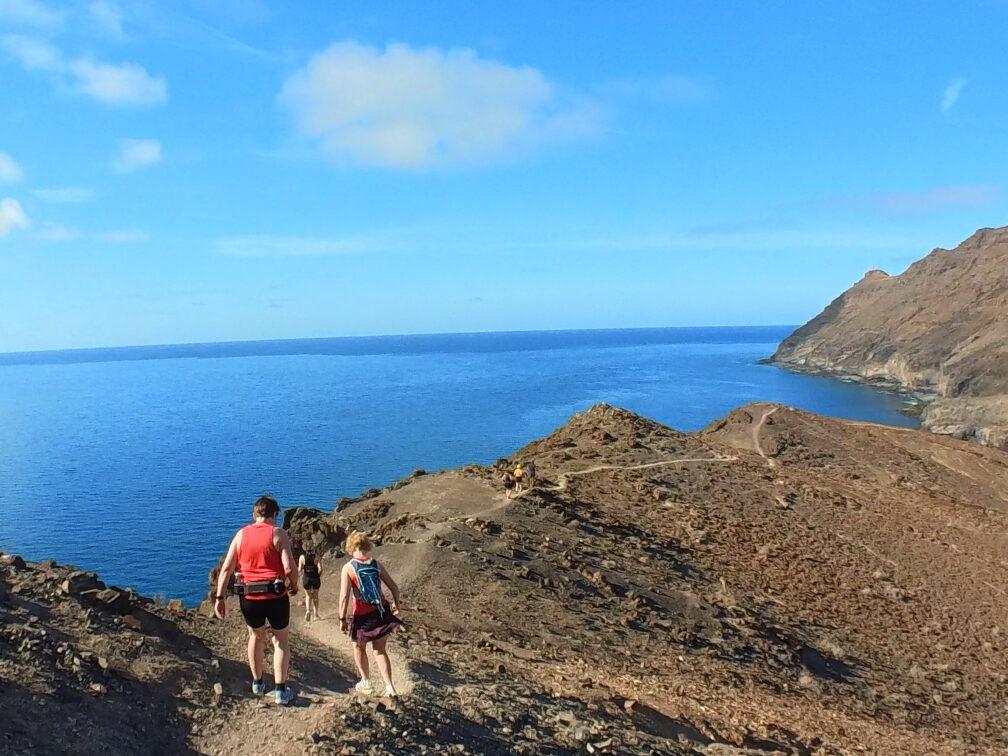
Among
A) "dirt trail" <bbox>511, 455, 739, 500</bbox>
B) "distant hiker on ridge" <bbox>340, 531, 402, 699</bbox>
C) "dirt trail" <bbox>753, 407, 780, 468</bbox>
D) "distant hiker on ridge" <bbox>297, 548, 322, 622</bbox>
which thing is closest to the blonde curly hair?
"distant hiker on ridge" <bbox>340, 531, 402, 699</bbox>

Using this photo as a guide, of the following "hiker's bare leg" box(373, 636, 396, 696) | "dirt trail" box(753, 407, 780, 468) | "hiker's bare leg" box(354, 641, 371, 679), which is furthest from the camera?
"dirt trail" box(753, 407, 780, 468)

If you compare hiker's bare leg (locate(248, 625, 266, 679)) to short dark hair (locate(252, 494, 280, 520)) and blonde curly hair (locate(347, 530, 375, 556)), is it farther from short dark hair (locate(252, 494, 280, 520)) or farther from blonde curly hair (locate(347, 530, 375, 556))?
short dark hair (locate(252, 494, 280, 520))

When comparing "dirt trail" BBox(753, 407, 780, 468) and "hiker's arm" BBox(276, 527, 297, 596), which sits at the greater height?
"hiker's arm" BBox(276, 527, 297, 596)

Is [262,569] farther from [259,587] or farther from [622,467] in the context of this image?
[622,467]

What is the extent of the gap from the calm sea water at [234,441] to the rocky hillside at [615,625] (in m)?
24.5

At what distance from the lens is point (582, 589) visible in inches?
815

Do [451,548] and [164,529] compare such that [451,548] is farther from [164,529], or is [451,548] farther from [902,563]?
[164,529]

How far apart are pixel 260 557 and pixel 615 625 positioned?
12328 millimetres

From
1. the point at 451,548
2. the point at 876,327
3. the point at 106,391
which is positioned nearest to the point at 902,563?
the point at 451,548

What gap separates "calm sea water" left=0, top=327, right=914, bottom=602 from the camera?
5034cm

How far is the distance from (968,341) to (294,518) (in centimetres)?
14087

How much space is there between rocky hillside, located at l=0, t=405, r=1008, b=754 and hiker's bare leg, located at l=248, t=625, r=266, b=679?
42 cm

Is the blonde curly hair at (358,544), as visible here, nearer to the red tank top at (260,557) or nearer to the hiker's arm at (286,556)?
the hiker's arm at (286,556)

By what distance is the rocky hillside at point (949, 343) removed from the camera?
99188 millimetres
